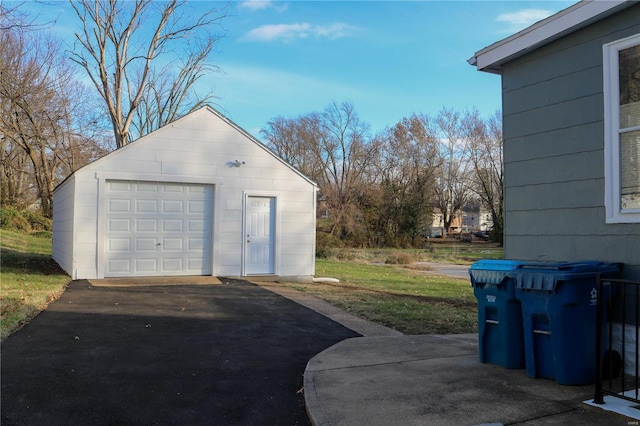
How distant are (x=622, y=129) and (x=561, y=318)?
1957 millimetres

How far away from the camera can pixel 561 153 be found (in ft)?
17.2

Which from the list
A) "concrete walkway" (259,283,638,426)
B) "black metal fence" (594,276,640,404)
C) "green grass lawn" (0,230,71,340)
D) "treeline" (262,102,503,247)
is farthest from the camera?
"treeline" (262,102,503,247)

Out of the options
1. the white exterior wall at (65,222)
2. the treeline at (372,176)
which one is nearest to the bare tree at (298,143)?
the treeline at (372,176)

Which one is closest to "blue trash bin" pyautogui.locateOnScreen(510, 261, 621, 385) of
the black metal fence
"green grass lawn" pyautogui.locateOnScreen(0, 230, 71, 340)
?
the black metal fence

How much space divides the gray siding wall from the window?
8cm

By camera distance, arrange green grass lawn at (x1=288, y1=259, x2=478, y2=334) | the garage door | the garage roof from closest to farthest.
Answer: the garage roof → green grass lawn at (x1=288, y1=259, x2=478, y2=334) → the garage door

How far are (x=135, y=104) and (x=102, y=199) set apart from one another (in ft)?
69.7

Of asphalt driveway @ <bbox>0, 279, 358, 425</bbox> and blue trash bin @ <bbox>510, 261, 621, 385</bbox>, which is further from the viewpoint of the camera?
blue trash bin @ <bbox>510, 261, 621, 385</bbox>

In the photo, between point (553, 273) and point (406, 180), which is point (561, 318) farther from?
point (406, 180)

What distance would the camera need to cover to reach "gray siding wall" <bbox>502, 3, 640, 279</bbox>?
188 inches

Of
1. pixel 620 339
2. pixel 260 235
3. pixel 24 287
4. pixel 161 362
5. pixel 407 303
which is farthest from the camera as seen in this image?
pixel 260 235

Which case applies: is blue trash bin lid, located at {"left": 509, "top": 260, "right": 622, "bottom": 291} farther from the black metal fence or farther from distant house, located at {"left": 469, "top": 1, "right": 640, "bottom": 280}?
distant house, located at {"left": 469, "top": 1, "right": 640, "bottom": 280}

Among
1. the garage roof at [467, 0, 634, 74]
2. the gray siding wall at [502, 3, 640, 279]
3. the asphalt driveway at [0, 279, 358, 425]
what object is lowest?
the asphalt driveway at [0, 279, 358, 425]

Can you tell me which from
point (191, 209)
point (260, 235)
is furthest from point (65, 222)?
point (260, 235)
